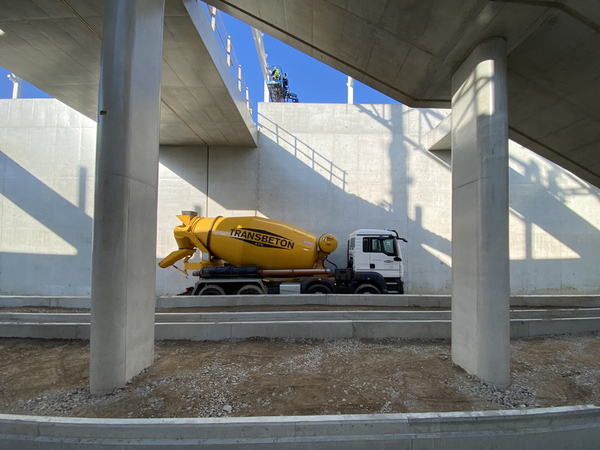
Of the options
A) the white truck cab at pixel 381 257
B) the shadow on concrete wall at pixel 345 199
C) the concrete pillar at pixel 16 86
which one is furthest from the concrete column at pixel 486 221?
the concrete pillar at pixel 16 86

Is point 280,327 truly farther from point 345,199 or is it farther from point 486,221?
point 345,199

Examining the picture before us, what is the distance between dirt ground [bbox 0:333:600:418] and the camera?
348cm

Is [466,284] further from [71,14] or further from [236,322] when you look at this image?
[71,14]

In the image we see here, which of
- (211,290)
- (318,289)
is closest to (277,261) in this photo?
(318,289)

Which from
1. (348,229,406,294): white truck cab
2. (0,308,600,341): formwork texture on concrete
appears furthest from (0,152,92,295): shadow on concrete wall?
(348,229,406,294): white truck cab

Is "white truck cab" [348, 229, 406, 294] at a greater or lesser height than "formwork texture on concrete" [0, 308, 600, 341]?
greater

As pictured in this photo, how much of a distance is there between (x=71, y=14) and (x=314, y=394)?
884 cm

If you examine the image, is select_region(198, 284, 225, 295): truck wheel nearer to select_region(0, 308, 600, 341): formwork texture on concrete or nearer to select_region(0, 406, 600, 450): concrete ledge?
select_region(0, 308, 600, 341): formwork texture on concrete

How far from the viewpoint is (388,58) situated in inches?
213

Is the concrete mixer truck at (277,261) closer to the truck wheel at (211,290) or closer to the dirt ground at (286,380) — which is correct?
the truck wheel at (211,290)

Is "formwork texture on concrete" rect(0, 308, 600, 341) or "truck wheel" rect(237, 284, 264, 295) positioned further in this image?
"truck wheel" rect(237, 284, 264, 295)

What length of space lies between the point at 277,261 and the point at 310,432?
7993 millimetres

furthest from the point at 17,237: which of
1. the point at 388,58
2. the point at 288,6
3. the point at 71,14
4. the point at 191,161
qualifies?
the point at 388,58

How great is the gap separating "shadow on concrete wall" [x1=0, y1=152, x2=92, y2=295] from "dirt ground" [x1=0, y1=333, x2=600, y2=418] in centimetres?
868
